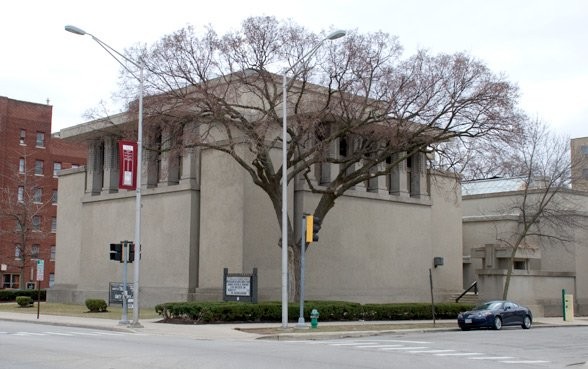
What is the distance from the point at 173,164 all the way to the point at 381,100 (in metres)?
12.3

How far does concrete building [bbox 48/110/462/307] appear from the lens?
128 ft

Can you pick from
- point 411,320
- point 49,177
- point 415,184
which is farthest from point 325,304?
point 49,177

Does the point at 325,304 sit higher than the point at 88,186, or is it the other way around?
the point at 88,186

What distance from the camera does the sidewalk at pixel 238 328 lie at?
25469 millimetres

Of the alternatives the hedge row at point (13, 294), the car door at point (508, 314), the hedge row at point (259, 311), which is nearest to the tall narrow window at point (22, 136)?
the hedge row at point (13, 294)

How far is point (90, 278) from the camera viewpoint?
4628 centimetres

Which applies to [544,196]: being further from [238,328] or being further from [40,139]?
[40,139]

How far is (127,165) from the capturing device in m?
29.3

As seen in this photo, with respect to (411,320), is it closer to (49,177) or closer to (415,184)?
(415,184)

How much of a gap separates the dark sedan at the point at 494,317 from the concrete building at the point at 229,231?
27.5ft

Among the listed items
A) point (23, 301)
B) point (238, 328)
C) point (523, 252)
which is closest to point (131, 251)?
point (238, 328)

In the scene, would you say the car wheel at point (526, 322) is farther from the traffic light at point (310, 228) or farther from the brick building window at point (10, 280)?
the brick building window at point (10, 280)

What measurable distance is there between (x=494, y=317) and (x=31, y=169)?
216 ft

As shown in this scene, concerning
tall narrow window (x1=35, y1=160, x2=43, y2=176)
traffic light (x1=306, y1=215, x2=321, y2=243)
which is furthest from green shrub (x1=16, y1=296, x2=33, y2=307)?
tall narrow window (x1=35, y1=160, x2=43, y2=176)
